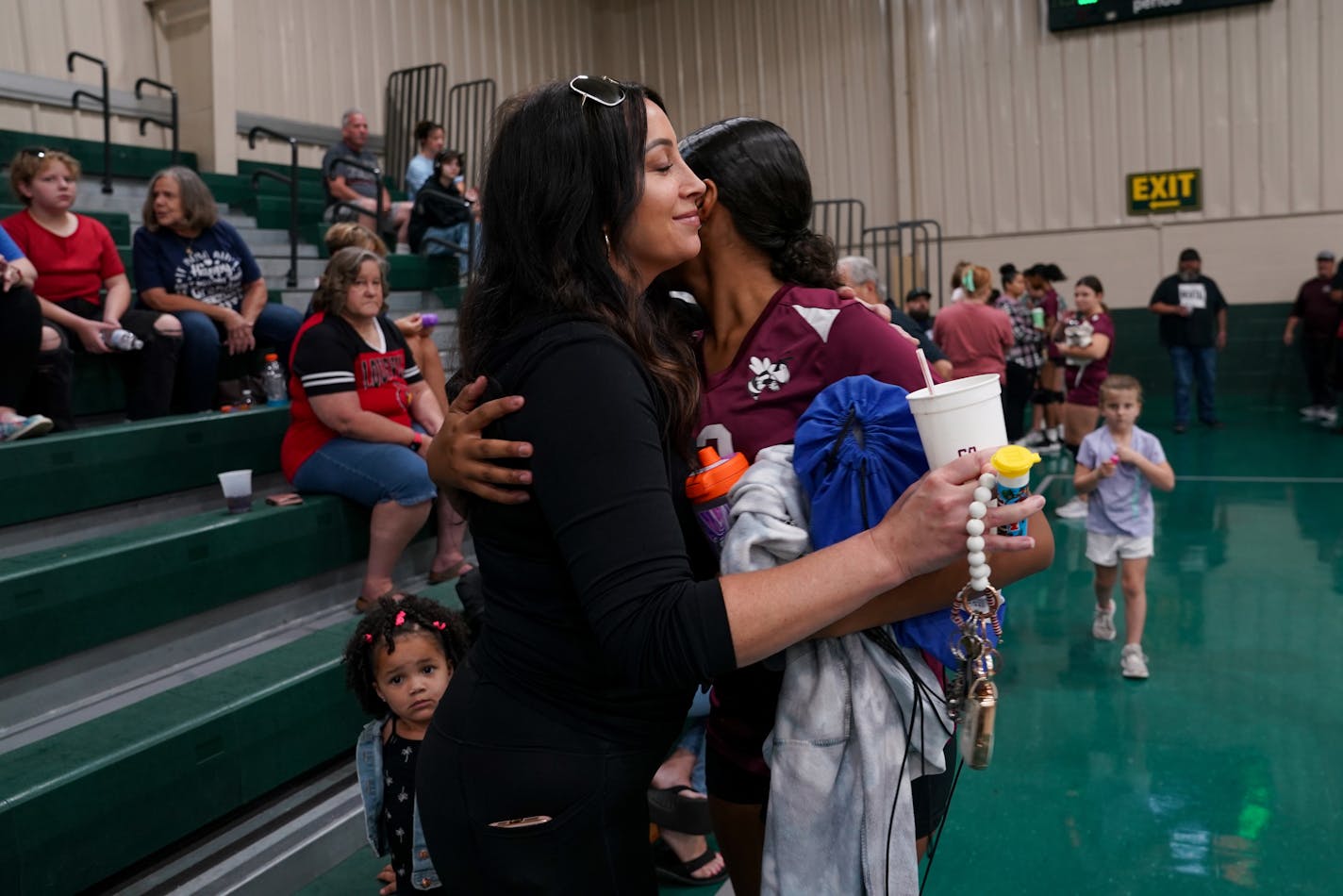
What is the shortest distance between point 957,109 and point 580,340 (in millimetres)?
12200

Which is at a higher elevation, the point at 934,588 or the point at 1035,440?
the point at 934,588

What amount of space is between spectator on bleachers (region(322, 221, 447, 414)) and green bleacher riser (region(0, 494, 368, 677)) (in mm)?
996

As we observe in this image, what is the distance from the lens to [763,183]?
4.53ft

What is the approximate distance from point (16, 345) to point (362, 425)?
1.14 meters

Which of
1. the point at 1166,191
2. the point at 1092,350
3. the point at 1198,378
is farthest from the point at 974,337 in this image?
the point at 1166,191

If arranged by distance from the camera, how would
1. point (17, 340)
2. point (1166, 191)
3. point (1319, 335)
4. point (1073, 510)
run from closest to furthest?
point (17, 340) → point (1073, 510) → point (1319, 335) → point (1166, 191)

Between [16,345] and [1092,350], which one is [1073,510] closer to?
[1092,350]

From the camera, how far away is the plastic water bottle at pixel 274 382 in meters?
4.58

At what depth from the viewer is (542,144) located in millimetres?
1043

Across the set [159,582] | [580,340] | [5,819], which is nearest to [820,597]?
[580,340]

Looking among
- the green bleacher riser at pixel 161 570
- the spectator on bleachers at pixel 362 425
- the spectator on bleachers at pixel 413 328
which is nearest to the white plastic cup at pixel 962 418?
the green bleacher riser at pixel 161 570

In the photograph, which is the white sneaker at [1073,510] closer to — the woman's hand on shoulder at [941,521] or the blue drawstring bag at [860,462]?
the blue drawstring bag at [860,462]

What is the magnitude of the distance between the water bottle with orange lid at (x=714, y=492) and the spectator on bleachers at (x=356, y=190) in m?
6.25

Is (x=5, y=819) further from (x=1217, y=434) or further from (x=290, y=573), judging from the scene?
(x=1217, y=434)
